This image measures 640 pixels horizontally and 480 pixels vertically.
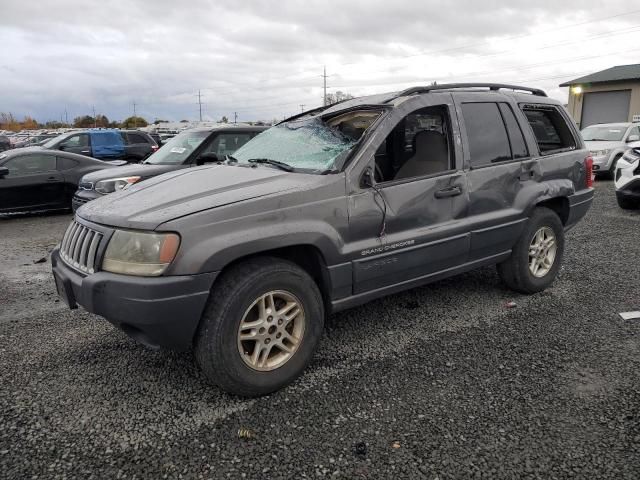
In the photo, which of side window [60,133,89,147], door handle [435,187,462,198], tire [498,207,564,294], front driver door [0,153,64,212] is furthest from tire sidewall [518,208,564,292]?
side window [60,133,89,147]

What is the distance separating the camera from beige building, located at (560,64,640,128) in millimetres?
28672

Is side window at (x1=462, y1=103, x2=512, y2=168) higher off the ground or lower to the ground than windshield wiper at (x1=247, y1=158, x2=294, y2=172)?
higher

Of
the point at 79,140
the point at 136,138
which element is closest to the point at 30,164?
the point at 79,140

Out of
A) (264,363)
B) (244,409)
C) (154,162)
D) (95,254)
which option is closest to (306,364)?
(264,363)

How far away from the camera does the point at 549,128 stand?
4805 mm

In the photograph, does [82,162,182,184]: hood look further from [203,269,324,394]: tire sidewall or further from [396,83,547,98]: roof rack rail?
[203,269,324,394]: tire sidewall

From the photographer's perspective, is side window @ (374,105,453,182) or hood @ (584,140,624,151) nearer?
side window @ (374,105,453,182)

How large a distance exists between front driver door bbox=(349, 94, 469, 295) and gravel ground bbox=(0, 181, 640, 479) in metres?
0.58

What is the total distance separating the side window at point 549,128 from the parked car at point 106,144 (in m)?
12.6

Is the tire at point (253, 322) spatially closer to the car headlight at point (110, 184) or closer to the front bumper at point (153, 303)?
the front bumper at point (153, 303)

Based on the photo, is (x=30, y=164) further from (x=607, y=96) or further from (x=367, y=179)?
(x=607, y=96)

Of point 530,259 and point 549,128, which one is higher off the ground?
point 549,128

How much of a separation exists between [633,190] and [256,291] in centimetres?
829

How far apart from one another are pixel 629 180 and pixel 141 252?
8762 mm
